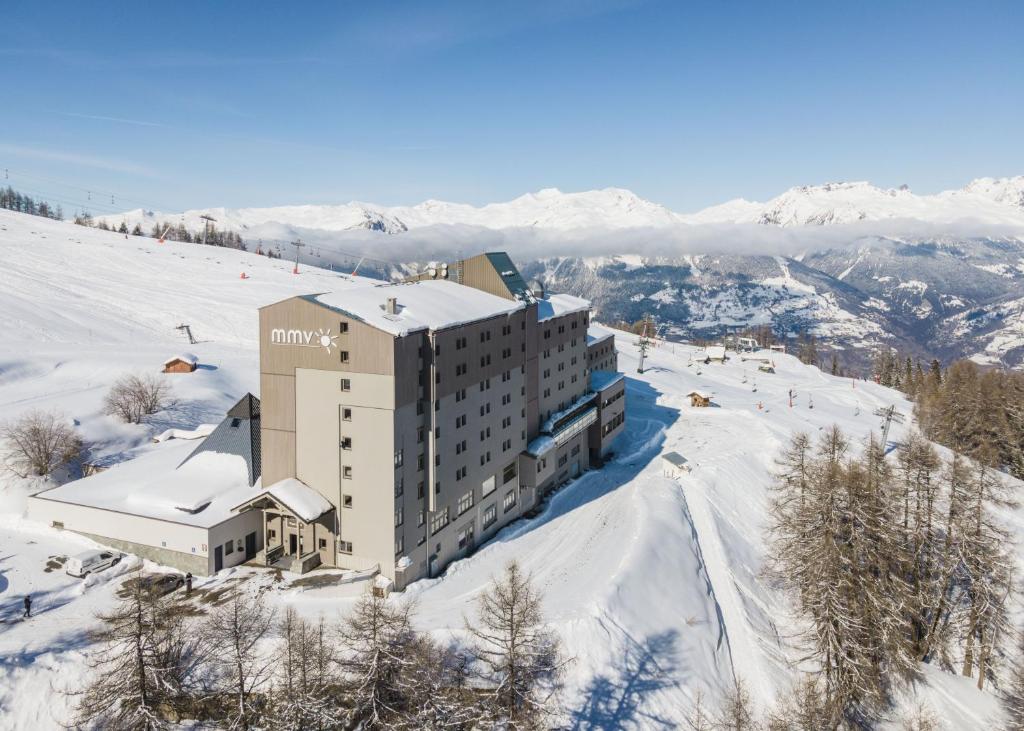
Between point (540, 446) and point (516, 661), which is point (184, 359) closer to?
point (540, 446)

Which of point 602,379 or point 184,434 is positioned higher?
point 602,379

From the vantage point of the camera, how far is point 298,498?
5025cm

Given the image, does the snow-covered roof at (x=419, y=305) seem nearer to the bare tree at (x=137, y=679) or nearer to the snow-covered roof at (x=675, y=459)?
the bare tree at (x=137, y=679)

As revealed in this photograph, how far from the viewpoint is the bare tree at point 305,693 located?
31266 millimetres

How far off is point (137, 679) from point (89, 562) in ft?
71.7

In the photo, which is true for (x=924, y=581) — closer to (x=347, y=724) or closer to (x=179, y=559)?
(x=347, y=724)

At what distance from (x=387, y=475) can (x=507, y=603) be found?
18756 millimetres

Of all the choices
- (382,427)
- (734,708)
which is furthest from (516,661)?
(382,427)

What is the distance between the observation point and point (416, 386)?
51.0 meters

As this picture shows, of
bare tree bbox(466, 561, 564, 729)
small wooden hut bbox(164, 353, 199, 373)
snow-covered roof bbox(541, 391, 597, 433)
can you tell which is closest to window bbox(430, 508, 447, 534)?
bare tree bbox(466, 561, 564, 729)

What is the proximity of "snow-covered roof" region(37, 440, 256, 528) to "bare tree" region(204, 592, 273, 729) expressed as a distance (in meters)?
10.3

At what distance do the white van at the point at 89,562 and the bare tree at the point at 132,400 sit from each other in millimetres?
32016

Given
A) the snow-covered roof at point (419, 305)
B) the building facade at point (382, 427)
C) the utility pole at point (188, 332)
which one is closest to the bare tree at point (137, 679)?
the building facade at point (382, 427)

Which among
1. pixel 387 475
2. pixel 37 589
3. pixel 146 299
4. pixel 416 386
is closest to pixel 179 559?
pixel 37 589
